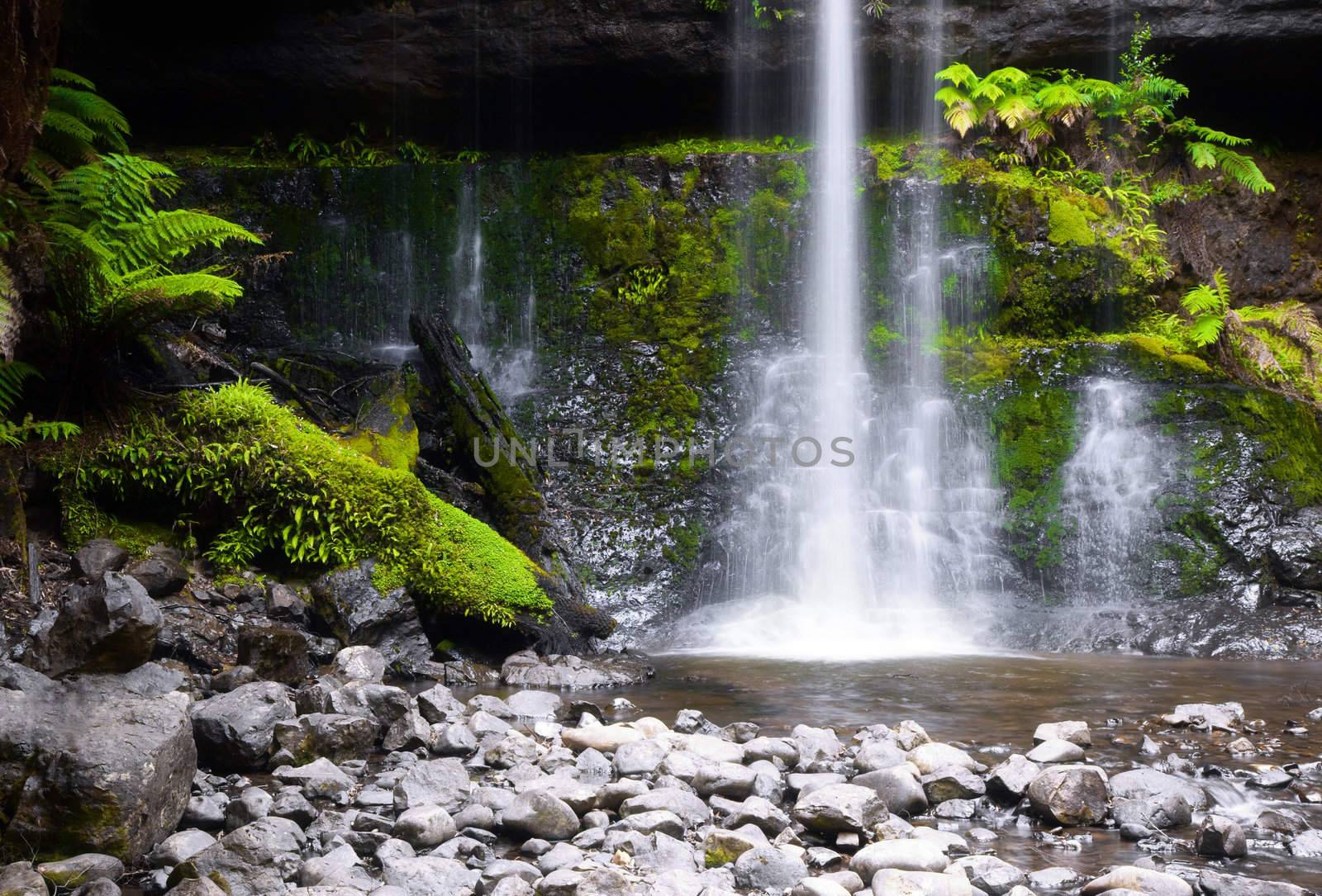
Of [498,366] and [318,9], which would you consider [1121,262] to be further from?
[318,9]

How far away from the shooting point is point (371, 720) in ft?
12.6

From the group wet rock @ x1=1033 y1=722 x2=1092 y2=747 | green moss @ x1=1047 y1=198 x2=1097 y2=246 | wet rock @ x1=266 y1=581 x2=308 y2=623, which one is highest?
green moss @ x1=1047 y1=198 x2=1097 y2=246

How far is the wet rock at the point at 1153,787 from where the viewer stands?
3.28 m

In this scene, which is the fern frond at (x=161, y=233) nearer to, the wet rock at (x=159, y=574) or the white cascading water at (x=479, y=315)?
the wet rock at (x=159, y=574)

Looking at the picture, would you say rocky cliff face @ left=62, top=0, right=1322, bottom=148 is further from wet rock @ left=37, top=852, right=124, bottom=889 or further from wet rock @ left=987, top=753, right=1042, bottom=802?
wet rock @ left=37, top=852, right=124, bottom=889

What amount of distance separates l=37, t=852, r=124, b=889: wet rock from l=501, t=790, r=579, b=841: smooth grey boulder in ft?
3.46

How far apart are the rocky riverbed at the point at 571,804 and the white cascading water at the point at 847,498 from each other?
302cm

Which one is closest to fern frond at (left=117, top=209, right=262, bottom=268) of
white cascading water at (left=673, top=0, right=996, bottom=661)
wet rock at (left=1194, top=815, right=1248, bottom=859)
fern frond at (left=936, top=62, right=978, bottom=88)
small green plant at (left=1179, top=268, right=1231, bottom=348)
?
white cascading water at (left=673, top=0, right=996, bottom=661)

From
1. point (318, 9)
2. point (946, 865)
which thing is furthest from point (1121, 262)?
point (318, 9)

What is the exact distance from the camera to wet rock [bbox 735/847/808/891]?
2654mm

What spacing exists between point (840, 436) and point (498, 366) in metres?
3.56

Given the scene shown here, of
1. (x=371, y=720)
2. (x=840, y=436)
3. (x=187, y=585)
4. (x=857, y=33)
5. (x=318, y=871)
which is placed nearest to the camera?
(x=318, y=871)

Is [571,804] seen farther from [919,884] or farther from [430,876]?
[919,884]

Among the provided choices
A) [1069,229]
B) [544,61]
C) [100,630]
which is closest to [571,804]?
[100,630]
